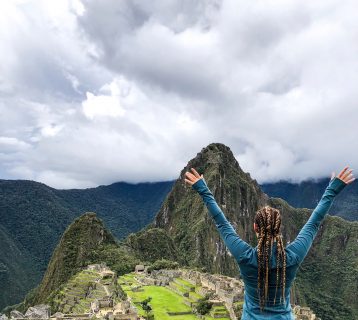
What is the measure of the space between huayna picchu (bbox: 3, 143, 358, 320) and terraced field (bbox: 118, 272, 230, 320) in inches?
3.8

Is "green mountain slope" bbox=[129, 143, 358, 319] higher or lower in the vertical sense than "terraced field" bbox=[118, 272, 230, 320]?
higher

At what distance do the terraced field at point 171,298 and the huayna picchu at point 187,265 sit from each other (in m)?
0.10

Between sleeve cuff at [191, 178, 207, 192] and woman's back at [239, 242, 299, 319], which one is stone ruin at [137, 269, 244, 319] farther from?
sleeve cuff at [191, 178, 207, 192]

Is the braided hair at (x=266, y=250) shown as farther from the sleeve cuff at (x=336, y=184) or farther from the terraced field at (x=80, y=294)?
the terraced field at (x=80, y=294)

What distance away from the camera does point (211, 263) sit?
339ft

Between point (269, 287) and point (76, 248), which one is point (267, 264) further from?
point (76, 248)

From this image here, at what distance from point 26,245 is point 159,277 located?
10766 cm

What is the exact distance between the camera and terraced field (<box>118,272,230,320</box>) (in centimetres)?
3619

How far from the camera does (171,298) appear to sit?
42.3m

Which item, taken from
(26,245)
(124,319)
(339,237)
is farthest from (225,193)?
(124,319)

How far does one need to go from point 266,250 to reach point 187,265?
90187 mm

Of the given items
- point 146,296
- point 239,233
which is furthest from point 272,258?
point 239,233

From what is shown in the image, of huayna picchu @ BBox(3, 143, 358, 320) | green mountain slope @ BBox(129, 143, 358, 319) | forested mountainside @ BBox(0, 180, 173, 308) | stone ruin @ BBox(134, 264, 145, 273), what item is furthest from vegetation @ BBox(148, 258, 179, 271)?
forested mountainside @ BBox(0, 180, 173, 308)

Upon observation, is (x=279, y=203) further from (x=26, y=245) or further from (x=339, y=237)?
(x=26, y=245)
